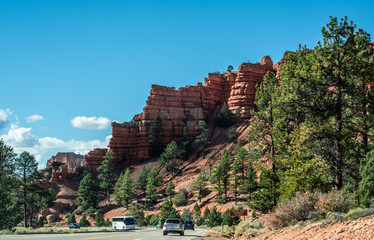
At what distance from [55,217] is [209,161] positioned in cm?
4112

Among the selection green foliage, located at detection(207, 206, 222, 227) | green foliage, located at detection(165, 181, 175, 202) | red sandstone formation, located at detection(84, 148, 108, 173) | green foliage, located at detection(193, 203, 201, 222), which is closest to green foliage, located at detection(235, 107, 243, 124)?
green foliage, located at detection(165, 181, 175, 202)

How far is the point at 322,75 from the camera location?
76.4 feet

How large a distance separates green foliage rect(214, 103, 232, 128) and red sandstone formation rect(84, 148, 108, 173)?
37.2 m

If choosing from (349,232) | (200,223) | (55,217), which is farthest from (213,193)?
(349,232)

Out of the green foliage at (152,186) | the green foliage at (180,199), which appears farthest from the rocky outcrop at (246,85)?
the green foliage at (180,199)

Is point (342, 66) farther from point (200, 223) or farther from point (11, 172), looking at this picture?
point (11, 172)

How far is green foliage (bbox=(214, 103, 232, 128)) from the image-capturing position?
102 meters

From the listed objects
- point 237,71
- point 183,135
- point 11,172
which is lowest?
point 11,172

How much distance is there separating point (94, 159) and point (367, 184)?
9615cm

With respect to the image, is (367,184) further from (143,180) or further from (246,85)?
(246,85)

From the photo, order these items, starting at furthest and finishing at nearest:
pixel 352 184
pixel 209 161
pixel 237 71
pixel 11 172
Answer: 1. pixel 237 71
2. pixel 209 161
3. pixel 11 172
4. pixel 352 184

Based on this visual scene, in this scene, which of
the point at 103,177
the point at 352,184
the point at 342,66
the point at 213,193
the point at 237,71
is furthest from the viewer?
the point at 237,71

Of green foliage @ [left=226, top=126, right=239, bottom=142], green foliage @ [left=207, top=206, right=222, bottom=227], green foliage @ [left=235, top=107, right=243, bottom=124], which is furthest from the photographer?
green foliage @ [left=235, top=107, right=243, bottom=124]

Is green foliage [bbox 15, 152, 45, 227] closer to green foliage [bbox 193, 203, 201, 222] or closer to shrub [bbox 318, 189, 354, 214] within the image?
green foliage [bbox 193, 203, 201, 222]
